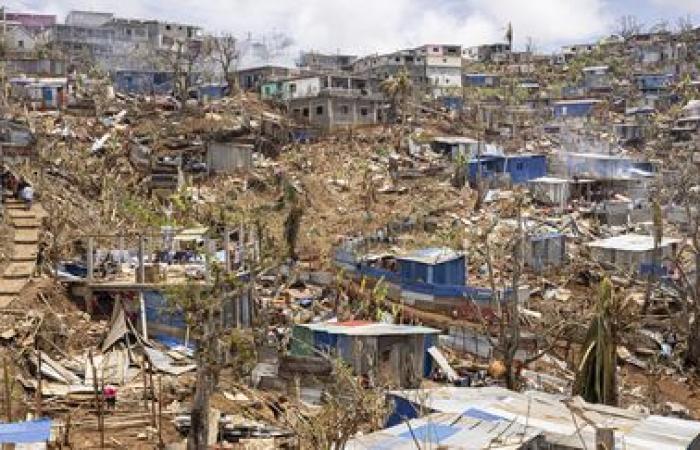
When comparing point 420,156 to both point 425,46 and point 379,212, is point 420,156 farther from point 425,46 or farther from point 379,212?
point 425,46

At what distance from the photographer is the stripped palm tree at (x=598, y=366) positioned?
12477mm

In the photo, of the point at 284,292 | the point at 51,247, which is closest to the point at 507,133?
the point at 284,292

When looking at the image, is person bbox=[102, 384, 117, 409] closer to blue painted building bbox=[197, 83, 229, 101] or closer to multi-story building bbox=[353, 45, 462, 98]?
blue painted building bbox=[197, 83, 229, 101]

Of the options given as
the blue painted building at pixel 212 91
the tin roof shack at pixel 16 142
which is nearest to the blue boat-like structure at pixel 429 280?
the tin roof shack at pixel 16 142

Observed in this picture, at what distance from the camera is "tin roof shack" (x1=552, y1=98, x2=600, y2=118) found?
54312 mm

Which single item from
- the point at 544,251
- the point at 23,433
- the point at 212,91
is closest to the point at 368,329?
the point at 23,433

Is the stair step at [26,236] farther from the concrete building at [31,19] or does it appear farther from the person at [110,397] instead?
the concrete building at [31,19]

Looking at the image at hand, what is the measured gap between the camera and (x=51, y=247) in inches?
745

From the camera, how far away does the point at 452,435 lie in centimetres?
870

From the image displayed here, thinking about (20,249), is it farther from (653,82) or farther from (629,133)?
(653,82)

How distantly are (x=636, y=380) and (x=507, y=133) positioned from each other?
30.9 meters

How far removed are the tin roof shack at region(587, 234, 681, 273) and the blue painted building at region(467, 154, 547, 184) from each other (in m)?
11.2

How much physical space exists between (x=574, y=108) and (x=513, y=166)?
1885 centimetres

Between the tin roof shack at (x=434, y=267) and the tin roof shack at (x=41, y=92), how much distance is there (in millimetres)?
23440
